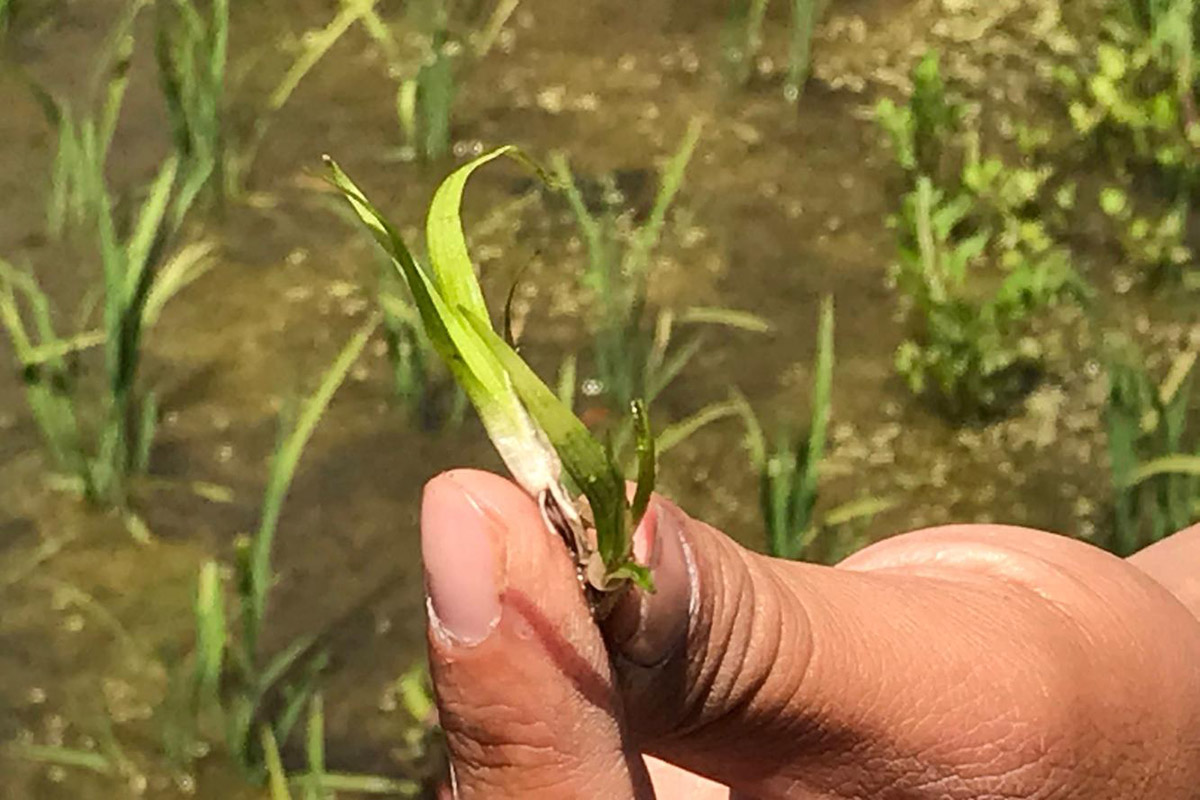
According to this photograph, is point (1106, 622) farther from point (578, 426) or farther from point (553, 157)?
point (553, 157)

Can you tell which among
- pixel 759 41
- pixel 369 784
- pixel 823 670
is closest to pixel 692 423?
pixel 369 784

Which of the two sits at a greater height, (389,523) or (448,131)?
(448,131)

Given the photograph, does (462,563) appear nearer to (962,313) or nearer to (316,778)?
(316,778)

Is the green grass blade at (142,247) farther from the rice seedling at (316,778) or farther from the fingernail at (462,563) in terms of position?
the fingernail at (462,563)

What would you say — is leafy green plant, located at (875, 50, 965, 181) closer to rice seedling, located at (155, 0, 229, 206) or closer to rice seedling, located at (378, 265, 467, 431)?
rice seedling, located at (378, 265, 467, 431)

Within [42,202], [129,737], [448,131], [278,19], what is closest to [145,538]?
[129,737]

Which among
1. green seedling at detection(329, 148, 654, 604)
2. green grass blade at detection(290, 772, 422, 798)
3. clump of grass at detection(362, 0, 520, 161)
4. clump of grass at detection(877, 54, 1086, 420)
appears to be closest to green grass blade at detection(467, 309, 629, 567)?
green seedling at detection(329, 148, 654, 604)
